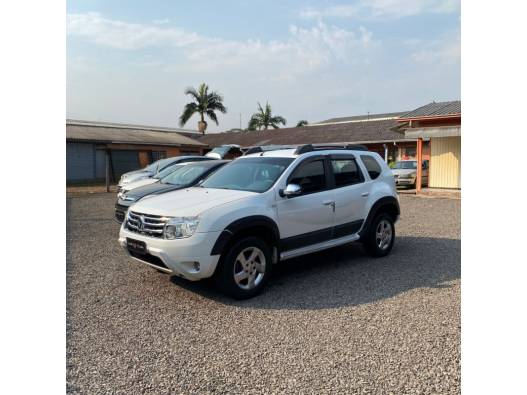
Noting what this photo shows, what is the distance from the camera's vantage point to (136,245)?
5.04 meters

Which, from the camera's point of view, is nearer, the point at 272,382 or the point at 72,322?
the point at 272,382

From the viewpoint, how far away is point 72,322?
435cm

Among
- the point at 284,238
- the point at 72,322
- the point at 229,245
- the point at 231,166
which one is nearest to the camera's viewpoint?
the point at 72,322

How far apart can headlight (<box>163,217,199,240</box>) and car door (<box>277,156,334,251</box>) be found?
1172 millimetres

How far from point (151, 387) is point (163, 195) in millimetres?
2979

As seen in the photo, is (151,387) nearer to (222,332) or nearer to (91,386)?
(91,386)

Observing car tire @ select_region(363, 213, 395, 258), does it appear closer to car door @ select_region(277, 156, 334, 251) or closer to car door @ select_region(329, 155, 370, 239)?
car door @ select_region(329, 155, 370, 239)

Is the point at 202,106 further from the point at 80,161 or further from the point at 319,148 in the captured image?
the point at 319,148

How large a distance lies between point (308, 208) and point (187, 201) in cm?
162

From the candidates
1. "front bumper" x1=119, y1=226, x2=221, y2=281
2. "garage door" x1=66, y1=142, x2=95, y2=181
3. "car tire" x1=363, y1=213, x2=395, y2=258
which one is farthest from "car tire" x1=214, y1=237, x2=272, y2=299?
"garage door" x1=66, y1=142, x2=95, y2=181

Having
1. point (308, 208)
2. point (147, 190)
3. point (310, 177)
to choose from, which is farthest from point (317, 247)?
point (147, 190)

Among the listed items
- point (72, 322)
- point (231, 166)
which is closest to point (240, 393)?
point (72, 322)

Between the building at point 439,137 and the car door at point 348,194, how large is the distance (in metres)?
11.6

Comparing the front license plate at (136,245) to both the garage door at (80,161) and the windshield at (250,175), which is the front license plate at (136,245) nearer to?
the windshield at (250,175)
